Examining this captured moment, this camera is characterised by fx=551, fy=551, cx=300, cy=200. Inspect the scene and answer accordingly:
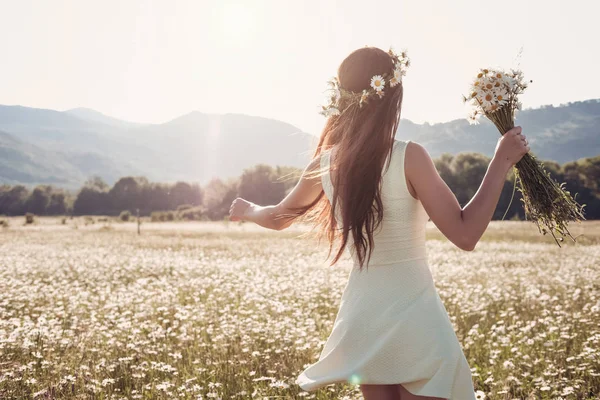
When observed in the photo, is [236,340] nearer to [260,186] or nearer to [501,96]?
[501,96]

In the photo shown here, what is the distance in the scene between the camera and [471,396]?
2.52 meters

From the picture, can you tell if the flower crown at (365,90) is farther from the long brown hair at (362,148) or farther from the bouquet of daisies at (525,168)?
the bouquet of daisies at (525,168)

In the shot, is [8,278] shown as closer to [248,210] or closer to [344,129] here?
[248,210]

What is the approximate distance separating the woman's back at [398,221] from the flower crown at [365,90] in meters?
0.26

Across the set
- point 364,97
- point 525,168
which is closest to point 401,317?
point 364,97

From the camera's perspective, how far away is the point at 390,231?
2.58 metres

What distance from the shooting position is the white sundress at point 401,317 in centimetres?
250

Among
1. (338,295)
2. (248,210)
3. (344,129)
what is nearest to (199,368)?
(248,210)

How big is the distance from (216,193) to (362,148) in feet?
365

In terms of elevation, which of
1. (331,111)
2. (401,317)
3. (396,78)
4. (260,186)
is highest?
(260,186)

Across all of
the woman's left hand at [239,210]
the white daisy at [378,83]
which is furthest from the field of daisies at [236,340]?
the white daisy at [378,83]

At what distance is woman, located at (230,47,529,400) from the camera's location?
2.44 metres

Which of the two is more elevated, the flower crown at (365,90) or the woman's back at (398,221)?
the flower crown at (365,90)

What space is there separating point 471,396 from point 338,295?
782 centimetres
